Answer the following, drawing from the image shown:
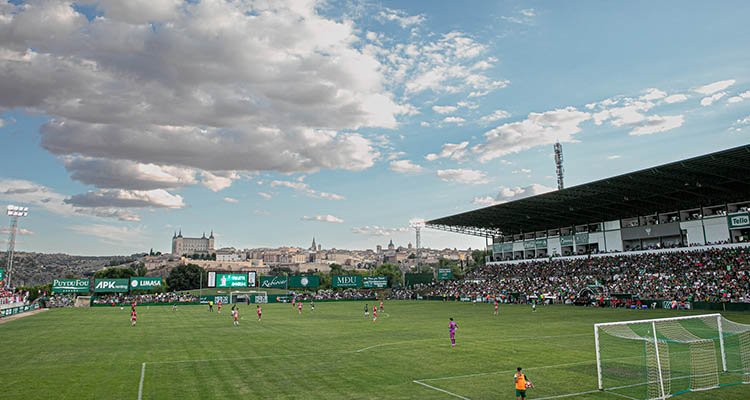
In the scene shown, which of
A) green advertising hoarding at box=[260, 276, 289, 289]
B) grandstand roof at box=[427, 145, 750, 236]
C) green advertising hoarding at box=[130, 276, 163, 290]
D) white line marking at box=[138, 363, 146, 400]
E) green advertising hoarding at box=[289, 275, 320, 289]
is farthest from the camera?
green advertising hoarding at box=[289, 275, 320, 289]

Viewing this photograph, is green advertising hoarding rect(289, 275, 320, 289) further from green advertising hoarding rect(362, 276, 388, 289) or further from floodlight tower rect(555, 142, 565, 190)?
floodlight tower rect(555, 142, 565, 190)

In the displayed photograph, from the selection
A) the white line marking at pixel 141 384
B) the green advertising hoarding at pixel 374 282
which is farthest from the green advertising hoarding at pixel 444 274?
the white line marking at pixel 141 384

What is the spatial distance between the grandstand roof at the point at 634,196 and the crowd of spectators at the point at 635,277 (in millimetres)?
7233

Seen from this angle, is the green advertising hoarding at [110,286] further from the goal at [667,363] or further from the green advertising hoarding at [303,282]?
the goal at [667,363]

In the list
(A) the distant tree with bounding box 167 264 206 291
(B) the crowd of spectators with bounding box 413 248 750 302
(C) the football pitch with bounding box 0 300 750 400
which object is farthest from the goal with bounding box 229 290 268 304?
(A) the distant tree with bounding box 167 264 206 291

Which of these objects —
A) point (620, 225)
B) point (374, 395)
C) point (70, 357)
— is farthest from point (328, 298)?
point (374, 395)

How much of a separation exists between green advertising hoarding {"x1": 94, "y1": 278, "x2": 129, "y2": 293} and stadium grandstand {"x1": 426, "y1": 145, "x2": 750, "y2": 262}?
59.4m

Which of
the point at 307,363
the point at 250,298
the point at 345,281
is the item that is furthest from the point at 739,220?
the point at 250,298

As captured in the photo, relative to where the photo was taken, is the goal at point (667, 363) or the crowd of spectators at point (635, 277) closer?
the goal at point (667, 363)

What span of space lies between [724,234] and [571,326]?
3839 cm

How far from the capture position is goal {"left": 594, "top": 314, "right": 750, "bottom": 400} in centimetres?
1639

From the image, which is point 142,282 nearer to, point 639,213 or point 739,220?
point 639,213

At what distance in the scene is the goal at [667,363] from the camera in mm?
16391

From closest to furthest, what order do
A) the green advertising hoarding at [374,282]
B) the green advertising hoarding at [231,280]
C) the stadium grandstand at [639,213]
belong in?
the stadium grandstand at [639,213] → the green advertising hoarding at [231,280] → the green advertising hoarding at [374,282]
